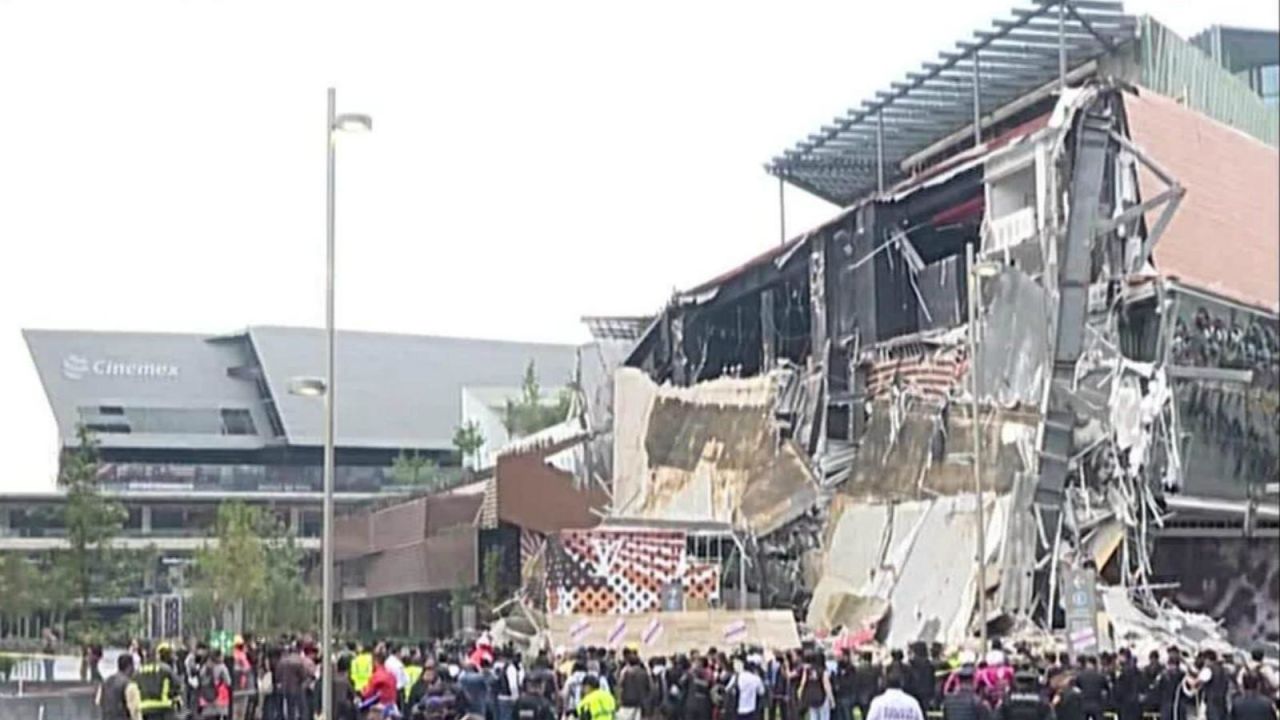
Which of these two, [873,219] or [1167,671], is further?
[873,219]

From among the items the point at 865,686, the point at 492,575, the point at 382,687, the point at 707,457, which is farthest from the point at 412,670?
the point at 492,575

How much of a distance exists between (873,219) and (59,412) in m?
57.2

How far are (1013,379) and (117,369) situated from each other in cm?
7869

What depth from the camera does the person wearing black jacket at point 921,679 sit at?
25.4m

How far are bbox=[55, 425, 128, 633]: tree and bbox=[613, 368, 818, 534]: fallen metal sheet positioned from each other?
60.5 feet

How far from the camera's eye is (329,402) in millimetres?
18953

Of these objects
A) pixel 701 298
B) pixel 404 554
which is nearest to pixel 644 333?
pixel 701 298

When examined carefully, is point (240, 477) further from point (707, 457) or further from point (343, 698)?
point (343, 698)

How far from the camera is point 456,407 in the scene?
397 feet

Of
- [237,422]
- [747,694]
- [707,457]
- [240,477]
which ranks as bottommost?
[747,694]

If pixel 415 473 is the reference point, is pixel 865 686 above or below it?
below

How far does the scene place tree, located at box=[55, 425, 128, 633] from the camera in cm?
6569

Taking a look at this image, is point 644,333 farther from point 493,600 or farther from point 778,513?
point 778,513

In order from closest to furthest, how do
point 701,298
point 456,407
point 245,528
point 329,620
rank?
point 329,620 → point 701,298 → point 245,528 → point 456,407
